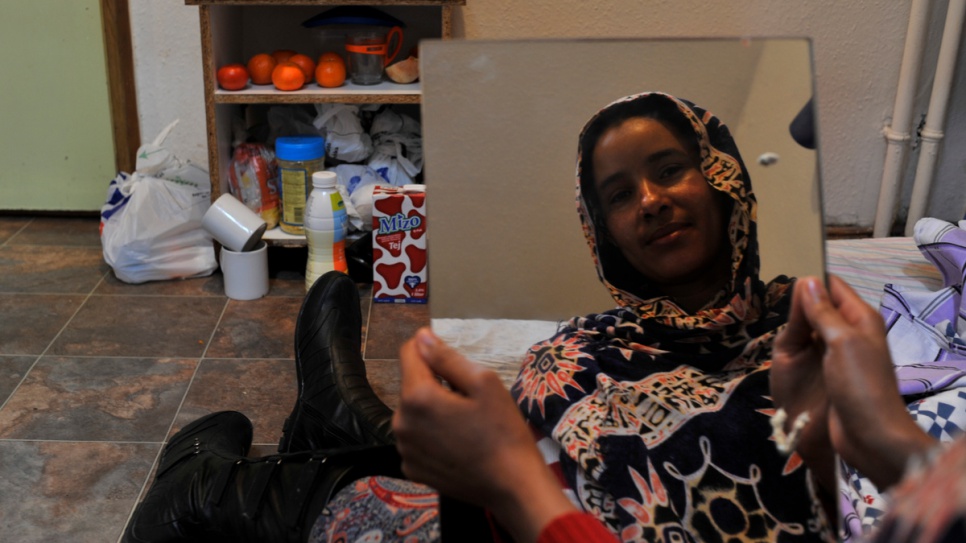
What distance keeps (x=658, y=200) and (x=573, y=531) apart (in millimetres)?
302

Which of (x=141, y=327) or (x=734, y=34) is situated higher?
(x=734, y=34)

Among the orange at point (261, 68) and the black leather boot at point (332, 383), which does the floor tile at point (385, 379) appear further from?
the orange at point (261, 68)

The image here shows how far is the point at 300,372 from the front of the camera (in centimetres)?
152

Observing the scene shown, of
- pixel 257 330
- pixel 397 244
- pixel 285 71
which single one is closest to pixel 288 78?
pixel 285 71

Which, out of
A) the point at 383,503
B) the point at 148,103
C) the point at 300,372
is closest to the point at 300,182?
the point at 148,103

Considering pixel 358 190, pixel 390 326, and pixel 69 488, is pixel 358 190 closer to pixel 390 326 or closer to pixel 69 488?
pixel 390 326

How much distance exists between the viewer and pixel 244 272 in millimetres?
2166

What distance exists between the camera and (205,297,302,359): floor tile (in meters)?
1.92

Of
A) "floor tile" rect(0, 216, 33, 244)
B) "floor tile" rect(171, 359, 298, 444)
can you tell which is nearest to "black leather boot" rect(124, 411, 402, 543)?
"floor tile" rect(171, 359, 298, 444)

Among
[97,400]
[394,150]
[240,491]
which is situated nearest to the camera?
[240,491]

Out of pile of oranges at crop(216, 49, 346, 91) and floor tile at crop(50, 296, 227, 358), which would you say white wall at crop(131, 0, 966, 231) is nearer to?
pile of oranges at crop(216, 49, 346, 91)

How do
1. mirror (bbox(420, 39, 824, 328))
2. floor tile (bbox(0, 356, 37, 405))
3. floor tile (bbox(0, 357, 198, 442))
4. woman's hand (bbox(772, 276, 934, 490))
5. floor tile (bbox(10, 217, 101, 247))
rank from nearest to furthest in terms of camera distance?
woman's hand (bbox(772, 276, 934, 490))
mirror (bbox(420, 39, 824, 328))
floor tile (bbox(0, 357, 198, 442))
floor tile (bbox(0, 356, 37, 405))
floor tile (bbox(10, 217, 101, 247))

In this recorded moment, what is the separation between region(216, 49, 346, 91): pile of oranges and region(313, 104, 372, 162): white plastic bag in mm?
86

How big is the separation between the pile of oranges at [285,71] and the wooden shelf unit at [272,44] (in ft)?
0.07
